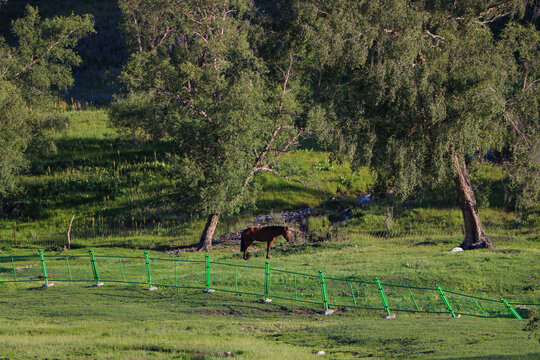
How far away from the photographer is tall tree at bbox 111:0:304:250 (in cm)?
4369

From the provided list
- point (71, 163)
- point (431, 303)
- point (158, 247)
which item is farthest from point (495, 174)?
point (71, 163)

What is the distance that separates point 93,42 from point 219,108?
72012mm

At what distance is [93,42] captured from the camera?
108 m

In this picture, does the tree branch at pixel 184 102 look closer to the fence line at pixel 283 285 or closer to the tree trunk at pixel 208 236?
the tree trunk at pixel 208 236

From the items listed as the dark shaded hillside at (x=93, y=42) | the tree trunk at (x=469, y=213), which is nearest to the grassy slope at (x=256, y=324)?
the tree trunk at (x=469, y=213)

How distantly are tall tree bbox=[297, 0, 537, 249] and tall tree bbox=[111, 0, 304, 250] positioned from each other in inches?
237

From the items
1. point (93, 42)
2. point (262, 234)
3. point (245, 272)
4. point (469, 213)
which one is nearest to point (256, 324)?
Result: point (245, 272)

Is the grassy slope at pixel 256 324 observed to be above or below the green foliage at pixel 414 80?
below

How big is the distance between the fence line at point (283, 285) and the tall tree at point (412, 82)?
34.6ft

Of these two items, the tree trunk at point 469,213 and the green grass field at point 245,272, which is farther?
the tree trunk at point 469,213

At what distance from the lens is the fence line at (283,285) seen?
2577cm

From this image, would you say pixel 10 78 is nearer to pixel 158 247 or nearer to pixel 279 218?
pixel 158 247

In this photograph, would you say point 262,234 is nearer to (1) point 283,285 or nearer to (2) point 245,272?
(2) point 245,272

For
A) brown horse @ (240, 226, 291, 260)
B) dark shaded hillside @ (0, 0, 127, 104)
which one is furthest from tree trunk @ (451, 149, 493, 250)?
dark shaded hillside @ (0, 0, 127, 104)
